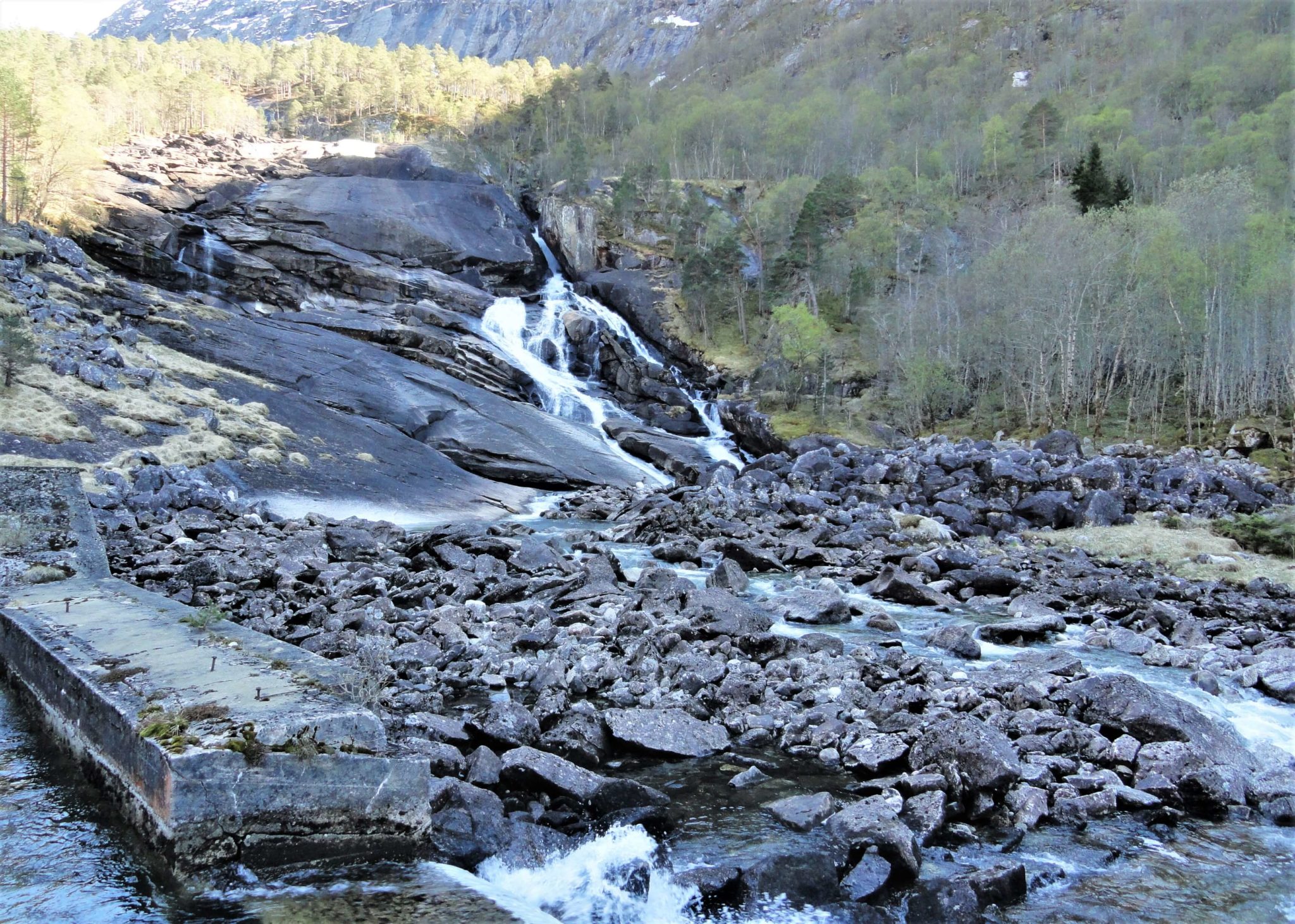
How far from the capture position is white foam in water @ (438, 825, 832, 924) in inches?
244

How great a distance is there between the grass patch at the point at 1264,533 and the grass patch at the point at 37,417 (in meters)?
32.2

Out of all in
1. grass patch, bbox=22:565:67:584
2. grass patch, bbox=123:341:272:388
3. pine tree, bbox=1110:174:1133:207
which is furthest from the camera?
pine tree, bbox=1110:174:1133:207

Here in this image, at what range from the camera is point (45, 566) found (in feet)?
39.1

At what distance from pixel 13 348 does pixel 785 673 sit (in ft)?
84.1

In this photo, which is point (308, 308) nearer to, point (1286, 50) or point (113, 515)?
point (113, 515)

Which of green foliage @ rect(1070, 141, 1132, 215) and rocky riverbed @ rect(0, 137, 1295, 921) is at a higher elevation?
green foliage @ rect(1070, 141, 1132, 215)

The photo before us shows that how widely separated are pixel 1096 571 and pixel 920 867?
52.7ft

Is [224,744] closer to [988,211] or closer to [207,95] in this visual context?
[988,211]

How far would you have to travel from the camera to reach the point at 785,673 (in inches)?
457

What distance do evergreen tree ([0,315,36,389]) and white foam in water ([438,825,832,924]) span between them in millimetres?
26062

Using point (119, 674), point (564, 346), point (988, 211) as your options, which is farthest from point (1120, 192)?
point (119, 674)

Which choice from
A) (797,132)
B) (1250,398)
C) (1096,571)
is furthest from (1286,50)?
(1096,571)

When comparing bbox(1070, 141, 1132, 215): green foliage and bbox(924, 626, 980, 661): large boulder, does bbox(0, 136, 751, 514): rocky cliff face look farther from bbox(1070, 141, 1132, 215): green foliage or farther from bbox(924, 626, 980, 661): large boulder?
bbox(1070, 141, 1132, 215): green foliage

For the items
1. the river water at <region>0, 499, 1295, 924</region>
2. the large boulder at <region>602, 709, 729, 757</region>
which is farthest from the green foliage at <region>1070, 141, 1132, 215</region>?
the river water at <region>0, 499, 1295, 924</region>
